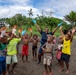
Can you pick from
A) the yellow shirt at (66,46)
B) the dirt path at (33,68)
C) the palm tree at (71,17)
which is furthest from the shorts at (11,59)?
the palm tree at (71,17)

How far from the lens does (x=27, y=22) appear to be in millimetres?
44844

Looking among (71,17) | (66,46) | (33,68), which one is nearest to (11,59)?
(33,68)

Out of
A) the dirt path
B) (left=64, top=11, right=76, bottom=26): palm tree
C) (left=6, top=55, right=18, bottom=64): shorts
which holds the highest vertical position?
(left=64, top=11, right=76, bottom=26): palm tree

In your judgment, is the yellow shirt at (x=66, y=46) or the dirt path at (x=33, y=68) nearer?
the yellow shirt at (x=66, y=46)

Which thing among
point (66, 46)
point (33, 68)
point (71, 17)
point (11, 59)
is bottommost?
point (33, 68)

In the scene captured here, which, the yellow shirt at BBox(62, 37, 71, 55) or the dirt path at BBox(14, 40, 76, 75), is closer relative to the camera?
the yellow shirt at BBox(62, 37, 71, 55)

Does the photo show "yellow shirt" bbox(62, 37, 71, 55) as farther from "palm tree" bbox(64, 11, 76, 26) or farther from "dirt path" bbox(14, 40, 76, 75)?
"palm tree" bbox(64, 11, 76, 26)

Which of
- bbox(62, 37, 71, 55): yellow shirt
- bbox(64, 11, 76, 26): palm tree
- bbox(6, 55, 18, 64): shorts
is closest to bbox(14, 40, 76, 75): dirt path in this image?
bbox(6, 55, 18, 64): shorts

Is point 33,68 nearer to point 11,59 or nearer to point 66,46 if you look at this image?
point 11,59

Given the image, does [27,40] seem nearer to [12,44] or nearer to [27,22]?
[12,44]

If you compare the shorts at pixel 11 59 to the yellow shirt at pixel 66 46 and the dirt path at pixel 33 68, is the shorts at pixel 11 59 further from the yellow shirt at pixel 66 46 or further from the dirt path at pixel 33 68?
the yellow shirt at pixel 66 46

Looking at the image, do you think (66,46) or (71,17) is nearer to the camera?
(66,46)

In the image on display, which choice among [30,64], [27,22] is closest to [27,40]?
[30,64]

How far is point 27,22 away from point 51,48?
36.9 meters
